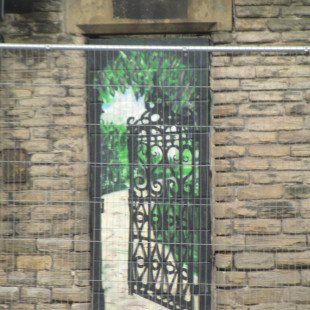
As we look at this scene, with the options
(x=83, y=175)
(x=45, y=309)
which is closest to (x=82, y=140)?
(x=83, y=175)

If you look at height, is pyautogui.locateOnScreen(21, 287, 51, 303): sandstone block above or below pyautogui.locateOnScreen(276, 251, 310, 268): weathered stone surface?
below

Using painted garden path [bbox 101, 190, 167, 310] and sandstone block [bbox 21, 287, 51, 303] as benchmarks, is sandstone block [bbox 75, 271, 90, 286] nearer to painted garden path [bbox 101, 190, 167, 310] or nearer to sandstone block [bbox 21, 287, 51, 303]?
painted garden path [bbox 101, 190, 167, 310]

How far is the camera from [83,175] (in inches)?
142

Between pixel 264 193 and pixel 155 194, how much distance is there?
80cm

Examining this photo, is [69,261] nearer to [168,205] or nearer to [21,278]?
[21,278]

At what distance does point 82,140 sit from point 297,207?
5.35 feet

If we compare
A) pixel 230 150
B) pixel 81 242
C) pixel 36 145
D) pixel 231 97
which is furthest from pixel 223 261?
pixel 36 145

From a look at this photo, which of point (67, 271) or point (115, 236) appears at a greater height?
point (115, 236)

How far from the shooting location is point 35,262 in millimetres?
3680

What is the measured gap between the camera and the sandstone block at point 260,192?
11.7ft

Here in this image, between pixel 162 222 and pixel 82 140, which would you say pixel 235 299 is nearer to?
pixel 162 222

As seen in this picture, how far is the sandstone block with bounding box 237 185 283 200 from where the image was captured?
357cm

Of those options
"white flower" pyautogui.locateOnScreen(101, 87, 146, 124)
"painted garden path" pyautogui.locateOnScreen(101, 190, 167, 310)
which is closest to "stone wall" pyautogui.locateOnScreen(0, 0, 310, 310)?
"painted garden path" pyautogui.locateOnScreen(101, 190, 167, 310)

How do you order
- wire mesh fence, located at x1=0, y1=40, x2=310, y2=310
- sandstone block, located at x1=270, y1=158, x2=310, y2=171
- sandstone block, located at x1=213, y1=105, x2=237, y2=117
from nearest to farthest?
wire mesh fence, located at x1=0, y1=40, x2=310, y2=310 → sandstone block, located at x1=270, y1=158, x2=310, y2=171 → sandstone block, located at x1=213, y1=105, x2=237, y2=117
